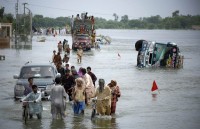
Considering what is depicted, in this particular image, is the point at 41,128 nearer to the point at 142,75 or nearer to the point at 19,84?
the point at 19,84

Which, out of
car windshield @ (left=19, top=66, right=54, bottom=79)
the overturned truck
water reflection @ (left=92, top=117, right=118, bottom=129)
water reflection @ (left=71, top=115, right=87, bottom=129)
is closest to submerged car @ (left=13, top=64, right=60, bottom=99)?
car windshield @ (left=19, top=66, right=54, bottom=79)

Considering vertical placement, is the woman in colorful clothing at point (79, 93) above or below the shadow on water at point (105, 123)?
above

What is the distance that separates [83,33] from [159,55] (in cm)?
2393

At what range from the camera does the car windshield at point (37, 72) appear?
2078cm

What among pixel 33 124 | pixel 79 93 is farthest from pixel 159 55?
pixel 33 124

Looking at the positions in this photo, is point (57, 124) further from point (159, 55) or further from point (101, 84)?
point (159, 55)

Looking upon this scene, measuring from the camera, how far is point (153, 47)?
129 feet

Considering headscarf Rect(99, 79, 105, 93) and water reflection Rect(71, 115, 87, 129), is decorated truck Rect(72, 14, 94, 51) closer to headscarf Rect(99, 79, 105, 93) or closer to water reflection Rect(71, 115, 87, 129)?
water reflection Rect(71, 115, 87, 129)

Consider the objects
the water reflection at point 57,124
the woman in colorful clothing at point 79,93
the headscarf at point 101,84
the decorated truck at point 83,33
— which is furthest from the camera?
the decorated truck at point 83,33

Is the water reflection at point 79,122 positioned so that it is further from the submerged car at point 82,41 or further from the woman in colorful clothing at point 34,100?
the submerged car at point 82,41

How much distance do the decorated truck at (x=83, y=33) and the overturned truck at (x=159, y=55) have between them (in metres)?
20.9

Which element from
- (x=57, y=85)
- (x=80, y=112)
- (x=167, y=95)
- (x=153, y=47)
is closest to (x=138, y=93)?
(x=167, y=95)

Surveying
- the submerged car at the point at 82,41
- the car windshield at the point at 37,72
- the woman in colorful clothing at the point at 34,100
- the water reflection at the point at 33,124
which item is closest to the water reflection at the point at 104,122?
the water reflection at the point at 33,124

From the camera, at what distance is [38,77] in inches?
807
